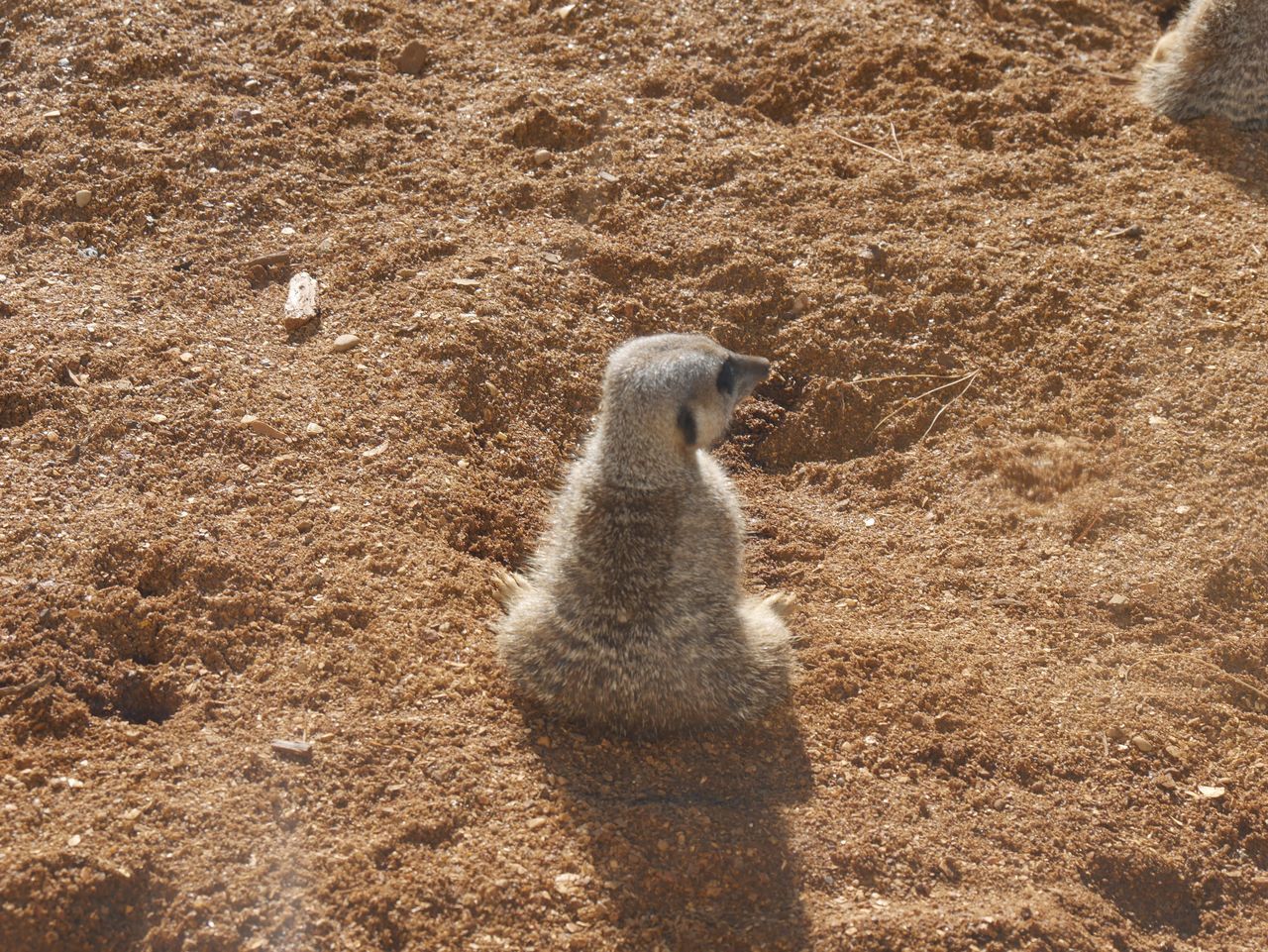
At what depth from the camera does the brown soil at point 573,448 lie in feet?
8.59

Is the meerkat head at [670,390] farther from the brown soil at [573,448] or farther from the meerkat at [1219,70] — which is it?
the meerkat at [1219,70]

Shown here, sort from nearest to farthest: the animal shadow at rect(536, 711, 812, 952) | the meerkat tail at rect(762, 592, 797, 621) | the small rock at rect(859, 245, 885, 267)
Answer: the animal shadow at rect(536, 711, 812, 952), the meerkat tail at rect(762, 592, 797, 621), the small rock at rect(859, 245, 885, 267)

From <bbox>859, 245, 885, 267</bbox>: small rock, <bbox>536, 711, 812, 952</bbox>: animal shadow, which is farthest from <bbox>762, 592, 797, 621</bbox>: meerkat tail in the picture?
<bbox>859, 245, 885, 267</bbox>: small rock

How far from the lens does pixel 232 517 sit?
10.9ft

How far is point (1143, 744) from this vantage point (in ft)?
9.75

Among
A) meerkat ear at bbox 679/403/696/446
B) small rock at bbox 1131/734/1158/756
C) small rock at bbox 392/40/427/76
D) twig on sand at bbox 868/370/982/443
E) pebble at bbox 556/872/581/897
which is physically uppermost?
small rock at bbox 392/40/427/76

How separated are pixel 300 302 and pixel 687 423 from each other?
1.76m

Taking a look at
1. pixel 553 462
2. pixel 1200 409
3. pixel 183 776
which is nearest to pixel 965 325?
pixel 1200 409

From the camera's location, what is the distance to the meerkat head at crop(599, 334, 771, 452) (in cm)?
288

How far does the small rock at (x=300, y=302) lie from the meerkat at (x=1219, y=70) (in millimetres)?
3639

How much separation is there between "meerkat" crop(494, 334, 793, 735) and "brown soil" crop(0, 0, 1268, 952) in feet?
0.40

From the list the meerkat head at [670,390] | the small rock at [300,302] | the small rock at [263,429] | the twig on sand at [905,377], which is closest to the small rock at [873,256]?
the twig on sand at [905,377]

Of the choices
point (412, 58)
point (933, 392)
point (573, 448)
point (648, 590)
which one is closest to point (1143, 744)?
point (648, 590)

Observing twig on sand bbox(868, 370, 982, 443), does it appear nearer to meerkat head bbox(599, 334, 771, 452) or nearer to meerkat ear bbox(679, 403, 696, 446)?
meerkat head bbox(599, 334, 771, 452)
